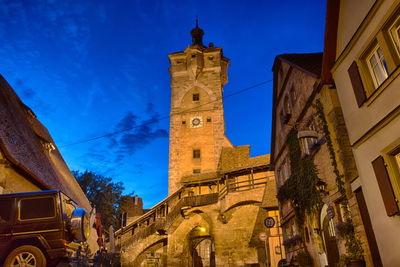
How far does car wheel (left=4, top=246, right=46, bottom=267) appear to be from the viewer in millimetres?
8016

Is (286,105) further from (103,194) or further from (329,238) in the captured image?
(103,194)

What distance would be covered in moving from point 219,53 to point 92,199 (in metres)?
25.5

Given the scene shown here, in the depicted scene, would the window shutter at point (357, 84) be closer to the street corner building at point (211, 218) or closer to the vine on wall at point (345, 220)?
the vine on wall at point (345, 220)

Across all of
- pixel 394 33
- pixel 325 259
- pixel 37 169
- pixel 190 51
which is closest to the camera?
pixel 394 33

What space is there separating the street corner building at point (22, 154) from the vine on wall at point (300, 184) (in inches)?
360

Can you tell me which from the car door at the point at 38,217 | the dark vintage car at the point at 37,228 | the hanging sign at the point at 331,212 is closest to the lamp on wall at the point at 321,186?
the hanging sign at the point at 331,212

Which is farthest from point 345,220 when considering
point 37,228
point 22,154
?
point 22,154

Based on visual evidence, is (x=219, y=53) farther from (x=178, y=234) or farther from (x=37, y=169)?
(x=37, y=169)

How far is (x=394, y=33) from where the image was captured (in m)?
7.23

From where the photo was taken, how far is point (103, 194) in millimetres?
36500

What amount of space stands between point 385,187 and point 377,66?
10.1 ft

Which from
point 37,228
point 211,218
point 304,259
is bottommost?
point 304,259

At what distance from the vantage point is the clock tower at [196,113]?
125 ft

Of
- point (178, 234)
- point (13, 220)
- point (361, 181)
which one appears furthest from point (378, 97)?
point (178, 234)
